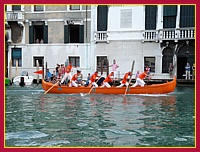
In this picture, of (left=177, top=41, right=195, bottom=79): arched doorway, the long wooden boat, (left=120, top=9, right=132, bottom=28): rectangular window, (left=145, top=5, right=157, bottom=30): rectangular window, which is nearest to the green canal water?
the long wooden boat

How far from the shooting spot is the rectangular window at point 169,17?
71.5 ft

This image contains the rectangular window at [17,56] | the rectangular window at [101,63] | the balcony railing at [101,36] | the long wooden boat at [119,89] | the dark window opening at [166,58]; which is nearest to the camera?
the long wooden boat at [119,89]

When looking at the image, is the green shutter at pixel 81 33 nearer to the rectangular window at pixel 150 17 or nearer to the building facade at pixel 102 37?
the building facade at pixel 102 37

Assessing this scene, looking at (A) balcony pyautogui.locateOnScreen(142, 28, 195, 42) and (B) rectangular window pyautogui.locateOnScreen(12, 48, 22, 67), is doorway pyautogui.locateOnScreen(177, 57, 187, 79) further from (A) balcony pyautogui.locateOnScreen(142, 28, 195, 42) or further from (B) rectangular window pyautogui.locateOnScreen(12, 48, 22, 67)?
(B) rectangular window pyautogui.locateOnScreen(12, 48, 22, 67)

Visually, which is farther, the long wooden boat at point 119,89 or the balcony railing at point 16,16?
the balcony railing at point 16,16

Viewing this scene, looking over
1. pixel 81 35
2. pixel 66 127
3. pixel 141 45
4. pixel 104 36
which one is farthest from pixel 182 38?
pixel 66 127

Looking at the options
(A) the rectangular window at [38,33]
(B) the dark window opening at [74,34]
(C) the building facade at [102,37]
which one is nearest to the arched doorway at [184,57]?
(C) the building facade at [102,37]

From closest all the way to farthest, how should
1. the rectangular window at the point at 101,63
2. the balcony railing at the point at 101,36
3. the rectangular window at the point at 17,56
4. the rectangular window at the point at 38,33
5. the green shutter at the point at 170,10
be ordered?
the green shutter at the point at 170,10 → the balcony railing at the point at 101,36 → the rectangular window at the point at 101,63 → the rectangular window at the point at 38,33 → the rectangular window at the point at 17,56

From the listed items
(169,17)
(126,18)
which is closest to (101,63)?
(126,18)

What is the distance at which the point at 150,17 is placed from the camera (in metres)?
22.3

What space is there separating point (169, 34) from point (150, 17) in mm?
1848

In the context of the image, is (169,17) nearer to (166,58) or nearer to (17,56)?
(166,58)

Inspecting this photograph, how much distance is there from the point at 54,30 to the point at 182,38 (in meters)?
9.46

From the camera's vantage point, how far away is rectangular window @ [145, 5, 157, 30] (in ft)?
72.7
